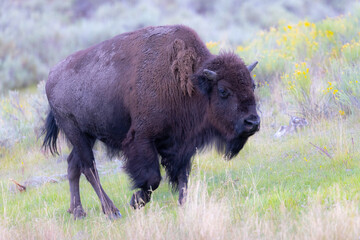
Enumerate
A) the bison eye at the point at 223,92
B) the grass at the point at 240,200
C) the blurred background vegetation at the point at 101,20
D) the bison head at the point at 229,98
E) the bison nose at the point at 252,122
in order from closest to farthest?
the grass at the point at 240,200 → the bison nose at the point at 252,122 → the bison head at the point at 229,98 → the bison eye at the point at 223,92 → the blurred background vegetation at the point at 101,20

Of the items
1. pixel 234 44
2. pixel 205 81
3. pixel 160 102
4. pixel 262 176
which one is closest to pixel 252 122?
pixel 205 81

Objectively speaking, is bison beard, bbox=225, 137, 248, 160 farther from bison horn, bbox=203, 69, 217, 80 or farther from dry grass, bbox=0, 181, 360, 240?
dry grass, bbox=0, 181, 360, 240

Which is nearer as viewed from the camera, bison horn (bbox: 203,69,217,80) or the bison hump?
bison horn (bbox: 203,69,217,80)

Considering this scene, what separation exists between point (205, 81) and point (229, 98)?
370mm

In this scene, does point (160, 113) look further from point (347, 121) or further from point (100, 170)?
point (347, 121)

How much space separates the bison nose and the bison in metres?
0.01

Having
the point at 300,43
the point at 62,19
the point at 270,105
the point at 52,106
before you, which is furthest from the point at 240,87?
the point at 62,19

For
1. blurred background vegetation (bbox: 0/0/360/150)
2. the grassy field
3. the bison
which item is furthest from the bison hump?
blurred background vegetation (bbox: 0/0/360/150)

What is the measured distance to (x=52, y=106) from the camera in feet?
22.5

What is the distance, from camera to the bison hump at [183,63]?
573cm

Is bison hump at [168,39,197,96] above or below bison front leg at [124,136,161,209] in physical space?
above

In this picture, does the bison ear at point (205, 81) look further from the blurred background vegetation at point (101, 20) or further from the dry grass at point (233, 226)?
the blurred background vegetation at point (101, 20)

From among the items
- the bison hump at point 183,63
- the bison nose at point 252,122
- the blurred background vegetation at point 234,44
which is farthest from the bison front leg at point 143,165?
the blurred background vegetation at point 234,44

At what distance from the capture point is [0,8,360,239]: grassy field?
4.27 m
